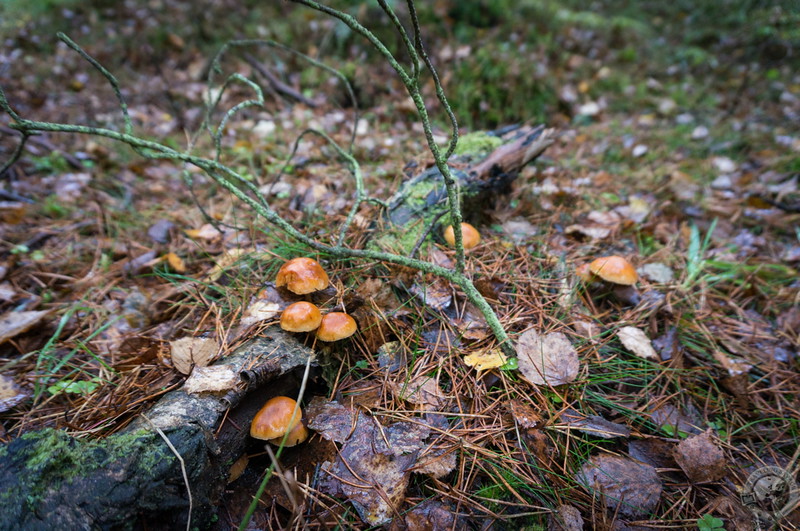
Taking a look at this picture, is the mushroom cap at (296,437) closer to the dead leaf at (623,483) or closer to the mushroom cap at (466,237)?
the dead leaf at (623,483)

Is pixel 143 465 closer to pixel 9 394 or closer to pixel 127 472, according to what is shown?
pixel 127 472

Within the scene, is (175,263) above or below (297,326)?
above

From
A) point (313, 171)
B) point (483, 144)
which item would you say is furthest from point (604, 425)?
point (313, 171)

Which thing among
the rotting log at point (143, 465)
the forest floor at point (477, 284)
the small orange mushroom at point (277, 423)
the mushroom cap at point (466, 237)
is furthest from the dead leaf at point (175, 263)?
the mushroom cap at point (466, 237)

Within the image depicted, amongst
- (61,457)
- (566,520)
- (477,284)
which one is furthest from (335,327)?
(566,520)

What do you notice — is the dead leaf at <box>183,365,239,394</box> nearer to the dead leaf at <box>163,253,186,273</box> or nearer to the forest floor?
the forest floor

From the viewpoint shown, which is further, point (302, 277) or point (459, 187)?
point (459, 187)
